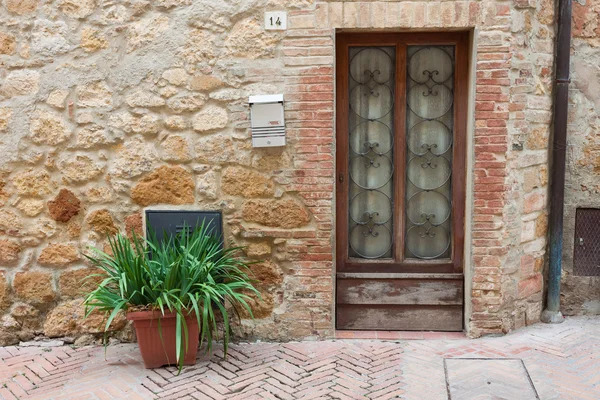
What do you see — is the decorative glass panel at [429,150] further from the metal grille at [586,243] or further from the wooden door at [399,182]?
the metal grille at [586,243]

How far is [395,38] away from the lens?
4.84 m

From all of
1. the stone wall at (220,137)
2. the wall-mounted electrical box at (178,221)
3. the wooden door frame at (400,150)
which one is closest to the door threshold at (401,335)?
the stone wall at (220,137)

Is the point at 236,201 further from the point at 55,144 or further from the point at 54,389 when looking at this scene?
the point at 54,389

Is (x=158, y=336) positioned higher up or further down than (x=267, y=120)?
further down

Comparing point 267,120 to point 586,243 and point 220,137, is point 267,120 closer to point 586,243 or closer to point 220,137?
point 220,137

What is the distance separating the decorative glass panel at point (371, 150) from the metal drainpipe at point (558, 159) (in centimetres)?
125

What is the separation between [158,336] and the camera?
14.1ft

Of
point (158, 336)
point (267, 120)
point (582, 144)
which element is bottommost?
point (158, 336)

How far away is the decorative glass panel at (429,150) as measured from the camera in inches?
193

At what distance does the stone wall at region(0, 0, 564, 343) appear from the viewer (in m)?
4.62

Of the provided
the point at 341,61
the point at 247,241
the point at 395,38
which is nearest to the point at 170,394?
the point at 247,241

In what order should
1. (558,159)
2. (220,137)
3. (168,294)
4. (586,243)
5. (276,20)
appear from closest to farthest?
(168,294) < (276,20) < (220,137) < (558,159) < (586,243)

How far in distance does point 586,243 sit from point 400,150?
1780mm

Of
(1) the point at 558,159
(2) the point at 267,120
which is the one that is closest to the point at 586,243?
(1) the point at 558,159
